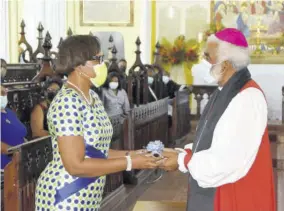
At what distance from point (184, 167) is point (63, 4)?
1232 centimetres

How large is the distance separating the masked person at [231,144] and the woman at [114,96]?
4.95m

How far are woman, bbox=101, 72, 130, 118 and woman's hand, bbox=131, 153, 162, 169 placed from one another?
4.78 m

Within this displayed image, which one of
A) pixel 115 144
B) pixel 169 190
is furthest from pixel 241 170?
pixel 169 190

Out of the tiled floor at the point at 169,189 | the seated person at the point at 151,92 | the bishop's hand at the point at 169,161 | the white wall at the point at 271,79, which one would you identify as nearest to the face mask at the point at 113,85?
the seated person at the point at 151,92

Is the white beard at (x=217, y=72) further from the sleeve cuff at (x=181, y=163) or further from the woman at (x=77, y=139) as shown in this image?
the woman at (x=77, y=139)

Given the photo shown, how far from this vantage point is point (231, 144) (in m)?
2.40

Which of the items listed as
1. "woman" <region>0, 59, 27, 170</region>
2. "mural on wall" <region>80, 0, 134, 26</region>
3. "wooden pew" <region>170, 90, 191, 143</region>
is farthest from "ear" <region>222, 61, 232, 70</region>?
"mural on wall" <region>80, 0, 134, 26</region>

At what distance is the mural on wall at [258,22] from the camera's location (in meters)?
13.7

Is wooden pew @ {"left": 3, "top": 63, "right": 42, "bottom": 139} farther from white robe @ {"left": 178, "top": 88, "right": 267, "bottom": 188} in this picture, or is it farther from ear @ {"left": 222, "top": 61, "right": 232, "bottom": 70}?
white robe @ {"left": 178, "top": 88, "right": 267, "bottom": 188}

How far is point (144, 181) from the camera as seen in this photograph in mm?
6895

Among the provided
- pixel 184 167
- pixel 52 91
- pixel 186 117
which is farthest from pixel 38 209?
pixel 186 117

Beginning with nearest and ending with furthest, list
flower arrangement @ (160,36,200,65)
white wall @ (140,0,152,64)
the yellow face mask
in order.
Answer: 1. the yellow face mask
2. flower arrangement @ (160,36,200,65)
3. white wall @ (140,0,152,64)

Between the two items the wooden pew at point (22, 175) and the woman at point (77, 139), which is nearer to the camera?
the woman at point (77, 139)

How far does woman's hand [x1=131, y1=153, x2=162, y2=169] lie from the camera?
266 centimetres
